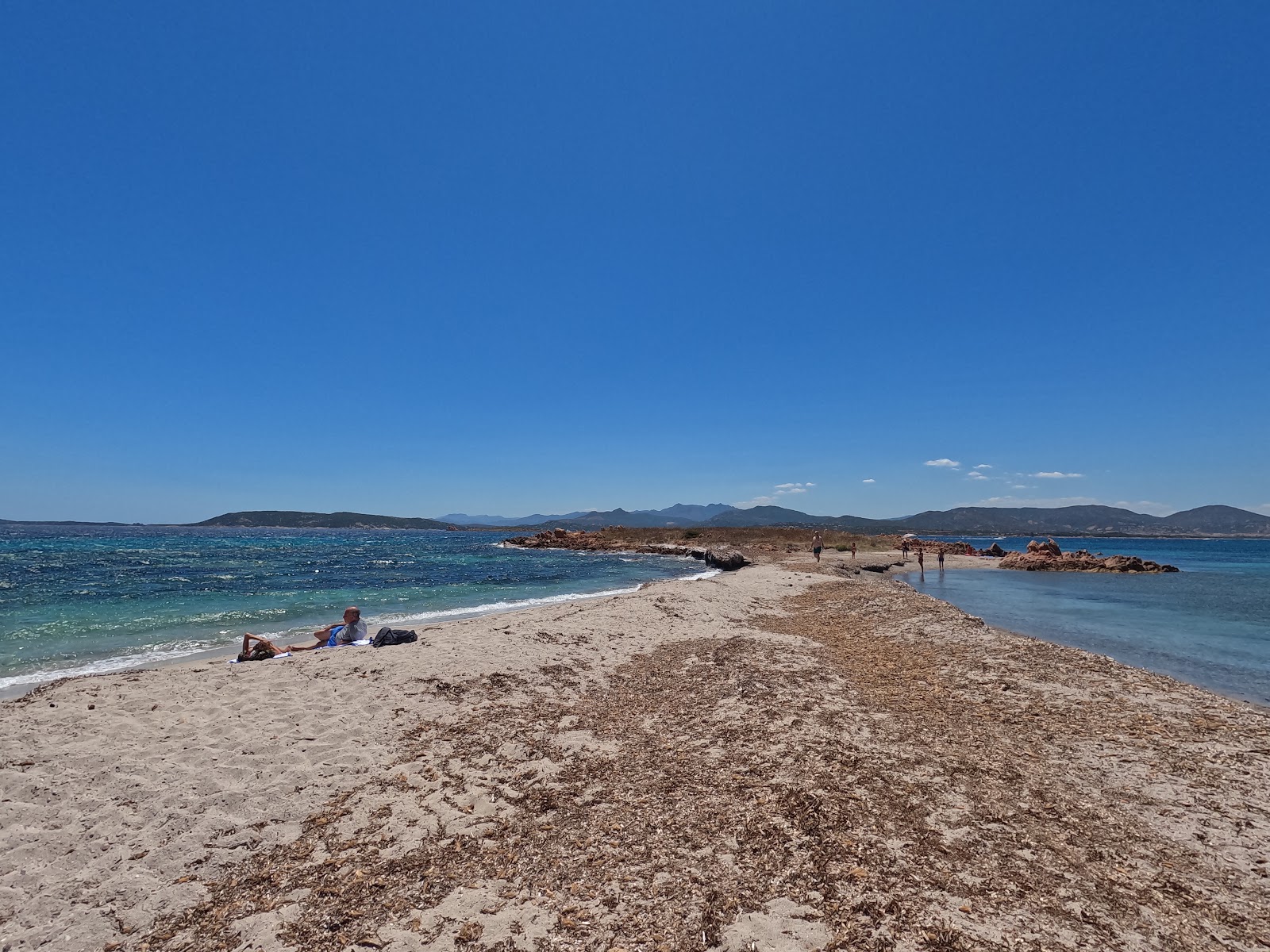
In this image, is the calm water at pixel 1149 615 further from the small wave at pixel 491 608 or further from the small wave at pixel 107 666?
the small wave at pixel 107 666

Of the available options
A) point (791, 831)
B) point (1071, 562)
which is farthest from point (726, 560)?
point (791, 831)

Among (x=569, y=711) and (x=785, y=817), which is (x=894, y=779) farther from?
(x=569, y=711)

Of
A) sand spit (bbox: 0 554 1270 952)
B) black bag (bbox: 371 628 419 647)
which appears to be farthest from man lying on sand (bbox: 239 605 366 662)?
sand spit (bbox: 0 554 1270 952)

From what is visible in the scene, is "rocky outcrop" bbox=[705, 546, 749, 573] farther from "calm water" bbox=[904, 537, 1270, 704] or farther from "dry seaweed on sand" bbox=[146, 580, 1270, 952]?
"dry seaweed on sand" bbox=[146, 580, 1270, 952]

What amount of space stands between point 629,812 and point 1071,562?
49.6 metres

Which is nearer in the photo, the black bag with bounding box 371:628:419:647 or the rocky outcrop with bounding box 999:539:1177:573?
the black bag with bounding box 371:628:419:647

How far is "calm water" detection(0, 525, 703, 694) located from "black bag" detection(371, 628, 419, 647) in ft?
18.3

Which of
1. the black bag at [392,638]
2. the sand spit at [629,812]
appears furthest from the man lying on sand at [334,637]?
the sand spit at [629,812]

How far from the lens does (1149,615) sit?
1966cm

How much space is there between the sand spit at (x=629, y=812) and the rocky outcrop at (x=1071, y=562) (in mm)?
38751

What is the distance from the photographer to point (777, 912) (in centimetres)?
399

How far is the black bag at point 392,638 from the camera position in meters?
12.3

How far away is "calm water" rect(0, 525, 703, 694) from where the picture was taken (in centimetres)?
1411

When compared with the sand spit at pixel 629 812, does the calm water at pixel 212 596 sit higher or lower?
lower
